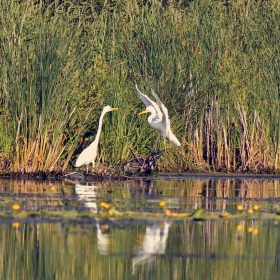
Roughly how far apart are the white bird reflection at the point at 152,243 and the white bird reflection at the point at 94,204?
0.31m

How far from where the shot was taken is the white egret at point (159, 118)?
51.6ft

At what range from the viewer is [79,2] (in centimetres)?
2028

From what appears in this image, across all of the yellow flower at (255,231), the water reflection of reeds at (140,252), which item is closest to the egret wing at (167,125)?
the water reflection of reeds at (140,252)

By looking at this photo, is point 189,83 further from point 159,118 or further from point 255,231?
point 255,231

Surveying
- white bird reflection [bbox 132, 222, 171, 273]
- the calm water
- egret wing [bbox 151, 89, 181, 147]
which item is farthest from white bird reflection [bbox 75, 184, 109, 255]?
egret wing [bbox 151, 89, 181, 147]

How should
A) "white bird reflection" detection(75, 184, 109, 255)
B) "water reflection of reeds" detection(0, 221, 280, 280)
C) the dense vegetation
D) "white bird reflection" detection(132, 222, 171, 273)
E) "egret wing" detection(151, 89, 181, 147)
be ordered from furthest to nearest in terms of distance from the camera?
the dense vegetation → "egret wing" detection(151, 89, 181, 147) → "white bird reflection" detection(75, 184, 109, 255) → "white bird reflection" detection(132, 222, 171, 273) → "water reflection of reeds" detection(0, 221, 280, 280)

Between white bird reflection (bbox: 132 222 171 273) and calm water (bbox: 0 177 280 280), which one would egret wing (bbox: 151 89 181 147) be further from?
white bird reflection (bbox: 132 222 171 273)

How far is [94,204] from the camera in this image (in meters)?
11.3

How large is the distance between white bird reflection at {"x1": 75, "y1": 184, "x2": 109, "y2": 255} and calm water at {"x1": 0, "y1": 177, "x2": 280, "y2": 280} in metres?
0.01

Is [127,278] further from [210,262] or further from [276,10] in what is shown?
[276,10]

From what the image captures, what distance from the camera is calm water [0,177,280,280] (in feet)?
26.2

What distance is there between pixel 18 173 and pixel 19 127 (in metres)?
0.68

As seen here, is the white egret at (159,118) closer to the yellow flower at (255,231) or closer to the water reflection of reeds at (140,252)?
the water reflection of reeds at (140,252)

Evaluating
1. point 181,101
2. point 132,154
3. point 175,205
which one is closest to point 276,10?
point 181,101
